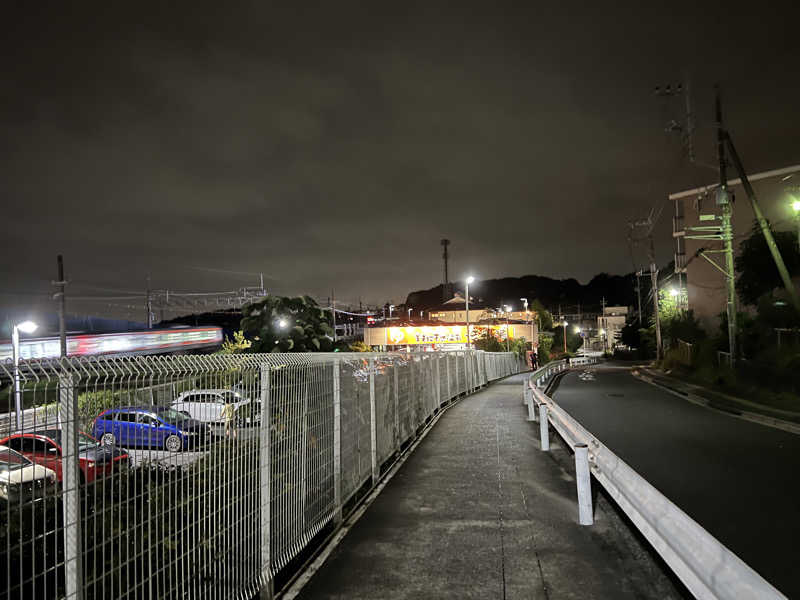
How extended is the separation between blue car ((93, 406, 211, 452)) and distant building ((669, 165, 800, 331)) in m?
39.3

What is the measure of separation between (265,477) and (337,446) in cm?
182

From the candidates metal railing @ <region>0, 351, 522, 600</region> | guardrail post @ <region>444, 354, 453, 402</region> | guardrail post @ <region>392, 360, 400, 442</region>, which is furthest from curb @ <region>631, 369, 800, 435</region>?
metal railing @ <region>0, 351, 522, 600</region>

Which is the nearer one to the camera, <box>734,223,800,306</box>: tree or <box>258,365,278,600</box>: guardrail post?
<box>258,365,278,600</box>: guardrail post

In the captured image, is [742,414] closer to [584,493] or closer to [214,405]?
[584,493]

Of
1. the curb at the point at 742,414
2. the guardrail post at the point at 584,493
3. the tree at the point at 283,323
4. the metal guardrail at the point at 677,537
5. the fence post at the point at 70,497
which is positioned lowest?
the curb at the point at 742,414

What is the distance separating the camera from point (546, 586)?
4348mm

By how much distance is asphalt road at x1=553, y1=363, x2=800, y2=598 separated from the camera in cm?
566

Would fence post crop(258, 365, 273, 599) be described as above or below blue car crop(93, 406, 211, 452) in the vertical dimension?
below

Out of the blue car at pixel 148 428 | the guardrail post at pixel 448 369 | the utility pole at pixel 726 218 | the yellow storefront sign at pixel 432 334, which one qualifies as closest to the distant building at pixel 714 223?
the utility pole at pixel 726 218

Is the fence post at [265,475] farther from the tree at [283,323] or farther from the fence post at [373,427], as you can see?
the tree at [283,323]

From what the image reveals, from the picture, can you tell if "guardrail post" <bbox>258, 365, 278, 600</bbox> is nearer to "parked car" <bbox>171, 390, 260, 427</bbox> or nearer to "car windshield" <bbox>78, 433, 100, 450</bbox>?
"parked car" <bbox>171, 390, 260, 427</bbox>

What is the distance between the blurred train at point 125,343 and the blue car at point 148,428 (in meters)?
20.5

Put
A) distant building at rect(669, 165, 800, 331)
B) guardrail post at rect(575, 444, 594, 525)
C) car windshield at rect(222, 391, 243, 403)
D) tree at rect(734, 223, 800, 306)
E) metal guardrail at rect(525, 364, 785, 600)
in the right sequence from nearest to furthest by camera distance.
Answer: metal guardrail at rect(525, 364, 785, 600)
car windshield at rect(222, 391, 243, 403)
guardrail post at rect(575, 444, 594, 525)
tree at rect(734, 223, 800, 306)
distant building at rect(669, 165, 800, 331)

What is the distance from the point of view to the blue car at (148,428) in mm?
2678
